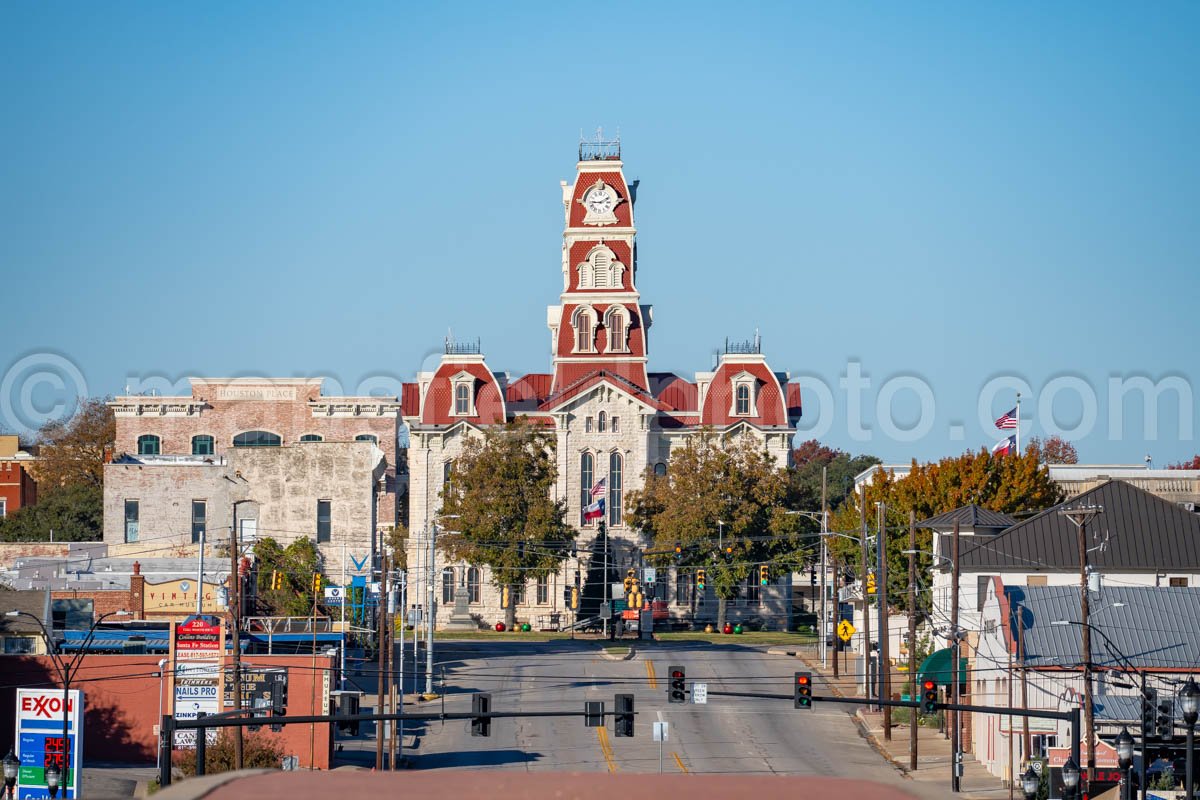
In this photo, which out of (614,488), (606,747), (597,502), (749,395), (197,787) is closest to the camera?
(197,787)

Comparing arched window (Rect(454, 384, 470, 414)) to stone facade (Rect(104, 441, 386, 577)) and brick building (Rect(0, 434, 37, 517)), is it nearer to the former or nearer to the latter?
stone facade (Rect(104, 441, 386, 577))

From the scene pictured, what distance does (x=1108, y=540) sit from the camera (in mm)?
72750

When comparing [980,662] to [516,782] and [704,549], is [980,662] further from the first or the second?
[516,782]

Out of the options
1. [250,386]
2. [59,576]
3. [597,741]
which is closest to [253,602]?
[59,576]

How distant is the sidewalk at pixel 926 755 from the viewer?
2116 inches

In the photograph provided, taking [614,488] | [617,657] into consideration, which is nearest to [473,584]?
[614,488]

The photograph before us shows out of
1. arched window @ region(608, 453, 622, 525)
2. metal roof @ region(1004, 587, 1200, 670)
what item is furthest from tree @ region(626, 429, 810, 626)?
metal roof @ region(1004, 587, 1200, 670)

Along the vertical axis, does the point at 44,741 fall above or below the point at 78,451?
below

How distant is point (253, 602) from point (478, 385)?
3125 cm

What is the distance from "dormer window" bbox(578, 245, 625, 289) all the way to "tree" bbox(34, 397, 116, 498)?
43.6 metres

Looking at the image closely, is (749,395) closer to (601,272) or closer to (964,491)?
(601,272)

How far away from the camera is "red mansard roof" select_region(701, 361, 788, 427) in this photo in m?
110

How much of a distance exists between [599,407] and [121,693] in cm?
5208

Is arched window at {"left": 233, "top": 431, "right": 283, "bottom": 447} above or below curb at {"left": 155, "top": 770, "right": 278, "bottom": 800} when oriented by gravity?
above
